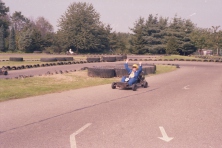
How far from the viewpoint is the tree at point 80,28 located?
6600cm

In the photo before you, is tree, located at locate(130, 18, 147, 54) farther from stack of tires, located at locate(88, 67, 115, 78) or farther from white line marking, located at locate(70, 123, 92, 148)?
Answer: white line marking, located at locate(70, 123, 92, 148)

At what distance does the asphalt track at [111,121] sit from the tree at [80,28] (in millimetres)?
56362

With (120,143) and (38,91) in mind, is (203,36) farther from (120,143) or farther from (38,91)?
(120,143)

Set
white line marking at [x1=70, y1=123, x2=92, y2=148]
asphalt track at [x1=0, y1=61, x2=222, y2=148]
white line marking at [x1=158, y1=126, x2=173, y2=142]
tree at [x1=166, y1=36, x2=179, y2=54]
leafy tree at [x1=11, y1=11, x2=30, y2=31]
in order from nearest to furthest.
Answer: white line marking at [x1=70, y1=123, x2=92, y2=148] < asphalt track at [x1=0, y1=61, x2=222, y2=148] < white line marking at [x1=158, y1=126, x2=173, y2=142] < tree at [x1=166, y1=36, x2=179, y2=54] < leafy tree at [x1=11, y1=11, x2=30, y2=31]

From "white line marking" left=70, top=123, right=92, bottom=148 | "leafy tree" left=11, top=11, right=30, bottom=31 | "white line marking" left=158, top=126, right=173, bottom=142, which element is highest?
"leafy tree" left=11, top=11, right=30, bottom=31

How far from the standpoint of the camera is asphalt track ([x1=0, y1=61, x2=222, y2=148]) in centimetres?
529

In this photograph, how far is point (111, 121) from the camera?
684cm

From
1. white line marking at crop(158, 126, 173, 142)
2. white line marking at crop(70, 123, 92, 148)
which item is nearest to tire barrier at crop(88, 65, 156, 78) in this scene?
white line marking at crop(70, 123, 92, 148)

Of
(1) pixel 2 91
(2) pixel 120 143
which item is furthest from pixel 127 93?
(2) pixel 120 143

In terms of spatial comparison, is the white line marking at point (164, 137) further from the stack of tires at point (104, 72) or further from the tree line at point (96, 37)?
the tree line at point (96, 37)

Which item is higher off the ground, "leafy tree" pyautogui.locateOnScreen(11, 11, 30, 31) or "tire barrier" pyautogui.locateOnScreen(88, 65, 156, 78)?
"leafy tree" pyautogui.locateOnScreen(11, 11, 30, 31)

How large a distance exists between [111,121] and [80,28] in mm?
62238

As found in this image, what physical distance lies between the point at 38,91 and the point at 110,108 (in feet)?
14.5

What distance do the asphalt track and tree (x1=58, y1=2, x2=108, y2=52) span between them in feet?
185
